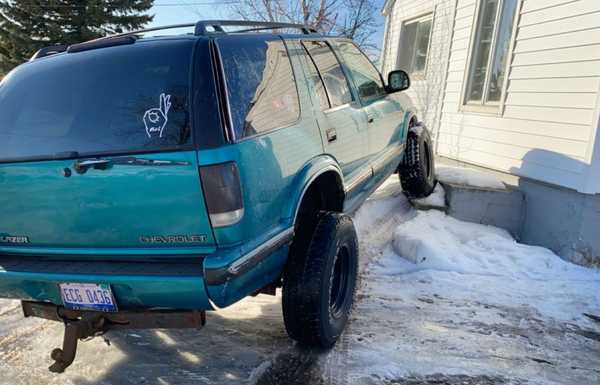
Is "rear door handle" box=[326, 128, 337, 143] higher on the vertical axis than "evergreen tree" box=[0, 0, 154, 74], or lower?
lower

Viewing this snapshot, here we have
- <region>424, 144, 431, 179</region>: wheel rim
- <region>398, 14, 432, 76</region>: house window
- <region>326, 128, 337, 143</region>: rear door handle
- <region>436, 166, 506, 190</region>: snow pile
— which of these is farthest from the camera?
<region>398, 14, 432, 76</region>: house window

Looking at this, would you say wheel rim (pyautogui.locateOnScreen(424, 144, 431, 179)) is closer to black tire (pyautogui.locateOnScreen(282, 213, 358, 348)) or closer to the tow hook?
black tire (pyautogui.locateOnScreen(282, 213, 358, 348))

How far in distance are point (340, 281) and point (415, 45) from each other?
784 centimetres

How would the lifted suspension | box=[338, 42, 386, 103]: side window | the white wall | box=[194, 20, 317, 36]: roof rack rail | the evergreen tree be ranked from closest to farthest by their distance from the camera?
the lifted suspension → box=[194, 20, 317, 36]: roof rack rail → box=[338, 42, 386, 103]: side window → the white wall → the evergreen tree

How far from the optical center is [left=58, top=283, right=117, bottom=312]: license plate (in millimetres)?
2207

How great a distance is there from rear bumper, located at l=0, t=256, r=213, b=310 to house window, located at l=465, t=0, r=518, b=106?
5377 mm

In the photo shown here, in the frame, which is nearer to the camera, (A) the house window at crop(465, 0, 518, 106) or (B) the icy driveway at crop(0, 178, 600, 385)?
(B) the icy driveway at crop(0, 178, 600, 385)

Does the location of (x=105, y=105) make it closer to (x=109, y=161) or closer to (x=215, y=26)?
(x=109, y=161)

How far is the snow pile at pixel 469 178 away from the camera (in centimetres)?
544

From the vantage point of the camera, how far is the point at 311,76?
306 cm

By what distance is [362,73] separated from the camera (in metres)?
4.22

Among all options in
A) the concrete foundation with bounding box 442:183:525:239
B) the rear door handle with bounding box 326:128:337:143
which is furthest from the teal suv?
the concrete foundation with bounding box 442:183:525:239

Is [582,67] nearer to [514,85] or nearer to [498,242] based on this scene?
[514,85]

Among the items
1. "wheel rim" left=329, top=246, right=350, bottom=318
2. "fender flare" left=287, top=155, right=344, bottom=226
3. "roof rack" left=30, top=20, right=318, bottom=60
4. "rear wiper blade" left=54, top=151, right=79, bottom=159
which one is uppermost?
"roof rack" left=30, top=20, right=318, bottom=60
